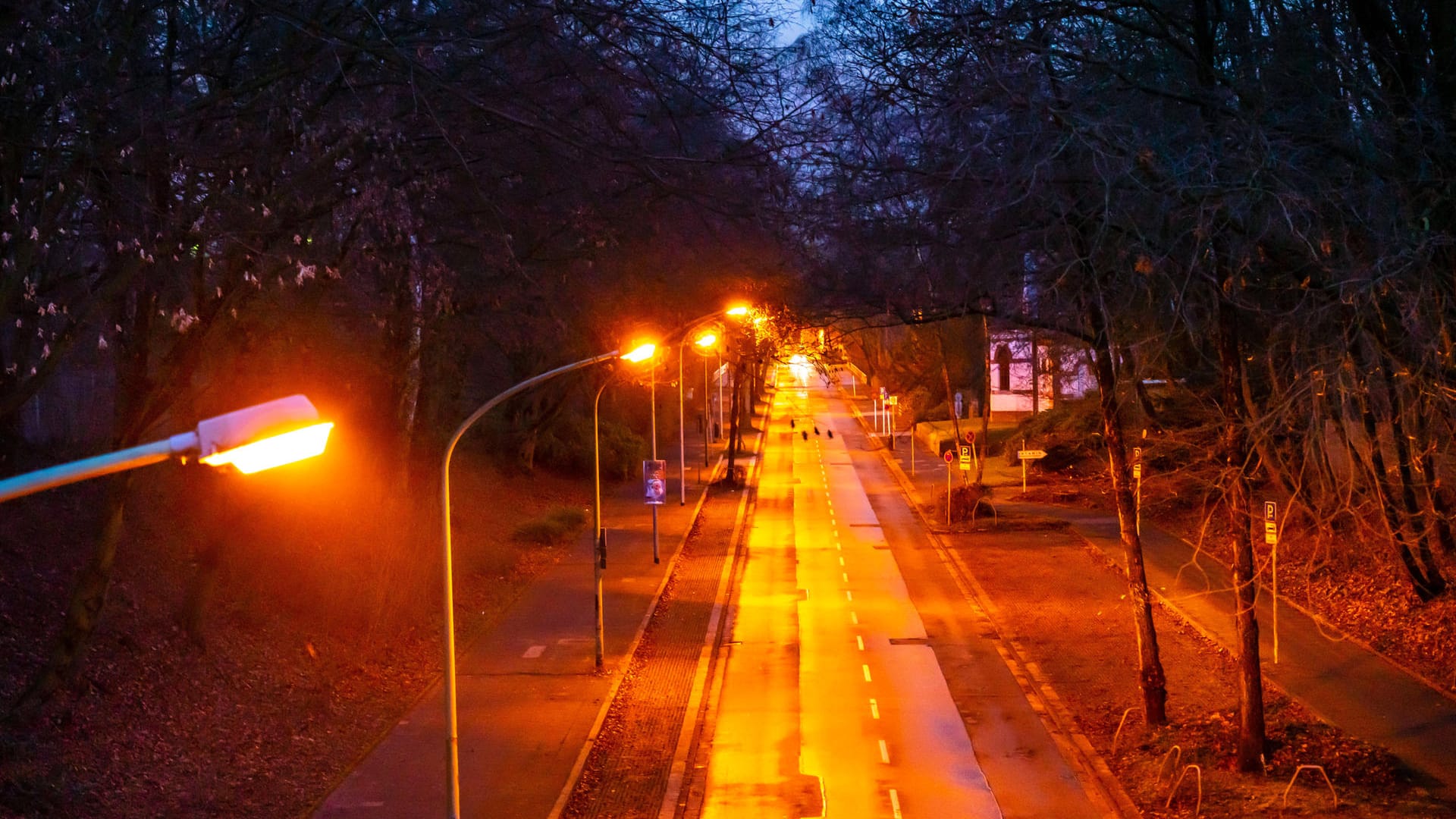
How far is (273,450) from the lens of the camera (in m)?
4.25

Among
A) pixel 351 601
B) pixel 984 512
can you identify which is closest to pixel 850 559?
pixel 984 512

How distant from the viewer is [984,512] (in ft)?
132

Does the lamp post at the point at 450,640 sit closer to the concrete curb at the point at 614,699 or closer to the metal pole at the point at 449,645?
the metal pole at the point at 449,645

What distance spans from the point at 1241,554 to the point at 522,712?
994 cm

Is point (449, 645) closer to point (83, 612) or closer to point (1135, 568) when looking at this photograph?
point (83, 612)

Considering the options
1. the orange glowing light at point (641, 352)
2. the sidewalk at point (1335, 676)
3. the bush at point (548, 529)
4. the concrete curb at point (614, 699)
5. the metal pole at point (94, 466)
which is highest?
the orange glowing light at point (641, 352)

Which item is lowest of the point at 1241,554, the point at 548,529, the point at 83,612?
the point at 548,529

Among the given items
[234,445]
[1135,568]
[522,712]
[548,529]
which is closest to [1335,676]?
[1135,568]

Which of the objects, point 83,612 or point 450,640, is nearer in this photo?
point 450,640

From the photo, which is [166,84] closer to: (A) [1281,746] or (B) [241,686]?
(B) [241,686]

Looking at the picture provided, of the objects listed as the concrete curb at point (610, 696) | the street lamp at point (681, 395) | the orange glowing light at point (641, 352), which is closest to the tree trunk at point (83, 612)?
the concrete curb at point (610, 696)

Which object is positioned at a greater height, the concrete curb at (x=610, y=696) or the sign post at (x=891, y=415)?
the sign post at (x=891, y=415)

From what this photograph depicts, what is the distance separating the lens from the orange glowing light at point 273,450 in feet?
13.7

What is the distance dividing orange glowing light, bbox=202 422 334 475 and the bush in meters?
30.1
